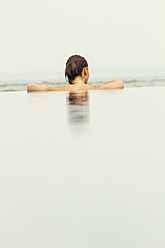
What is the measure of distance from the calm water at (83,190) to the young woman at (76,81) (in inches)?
111

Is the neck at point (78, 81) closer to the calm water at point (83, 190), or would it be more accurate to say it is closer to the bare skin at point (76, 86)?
the bare skin at point (76, 86)

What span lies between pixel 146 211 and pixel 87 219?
93 mm

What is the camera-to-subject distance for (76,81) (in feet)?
13.1

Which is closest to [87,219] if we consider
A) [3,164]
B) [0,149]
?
[3,164]

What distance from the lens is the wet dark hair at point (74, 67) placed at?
4000 millimetres

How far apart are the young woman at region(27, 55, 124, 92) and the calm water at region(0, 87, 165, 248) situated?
9.22ft

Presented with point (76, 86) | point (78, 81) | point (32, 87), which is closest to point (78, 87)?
point (76, 86)

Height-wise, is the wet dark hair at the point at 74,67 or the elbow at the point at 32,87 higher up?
the wet dark hair at the point at 74,67

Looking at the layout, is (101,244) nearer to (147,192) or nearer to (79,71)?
(147,192)

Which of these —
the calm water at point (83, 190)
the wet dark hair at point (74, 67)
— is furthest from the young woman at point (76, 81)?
the calm water at point (83, 190)

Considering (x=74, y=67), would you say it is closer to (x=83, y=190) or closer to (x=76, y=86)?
(x=76, y=86)

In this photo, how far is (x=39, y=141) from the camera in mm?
918

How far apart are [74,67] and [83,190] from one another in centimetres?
351

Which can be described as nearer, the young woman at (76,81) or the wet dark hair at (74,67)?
the young woman at (76,81)
